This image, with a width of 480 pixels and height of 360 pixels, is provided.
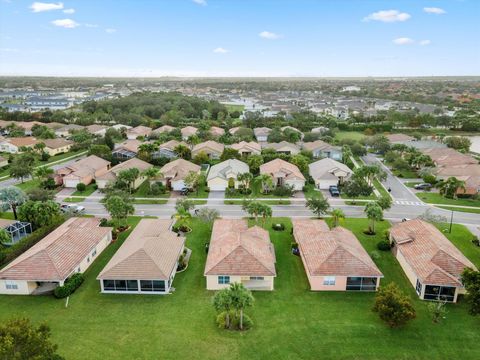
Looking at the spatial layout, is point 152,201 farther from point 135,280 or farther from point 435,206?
point 435,206

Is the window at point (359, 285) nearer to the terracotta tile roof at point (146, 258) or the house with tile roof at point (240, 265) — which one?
the house with tile roof at point (240, 265)

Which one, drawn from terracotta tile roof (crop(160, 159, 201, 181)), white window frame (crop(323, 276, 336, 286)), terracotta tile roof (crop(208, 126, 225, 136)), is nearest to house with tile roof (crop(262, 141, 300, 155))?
terracotta tile roof (crop(208, 126, 225, 136))

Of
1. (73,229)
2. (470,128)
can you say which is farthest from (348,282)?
(470,128)

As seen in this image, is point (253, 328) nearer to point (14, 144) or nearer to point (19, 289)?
point (19, 289)

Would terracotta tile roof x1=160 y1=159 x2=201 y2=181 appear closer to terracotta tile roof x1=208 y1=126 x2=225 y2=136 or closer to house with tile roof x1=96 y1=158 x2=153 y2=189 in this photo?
house with tile roof x1=96 y1=158 x2=153 y2=189

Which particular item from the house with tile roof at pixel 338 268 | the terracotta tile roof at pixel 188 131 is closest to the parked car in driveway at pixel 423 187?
the house with tile roof at pixel 338 268

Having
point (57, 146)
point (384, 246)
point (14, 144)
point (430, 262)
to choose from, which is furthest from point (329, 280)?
point (14, 144)
